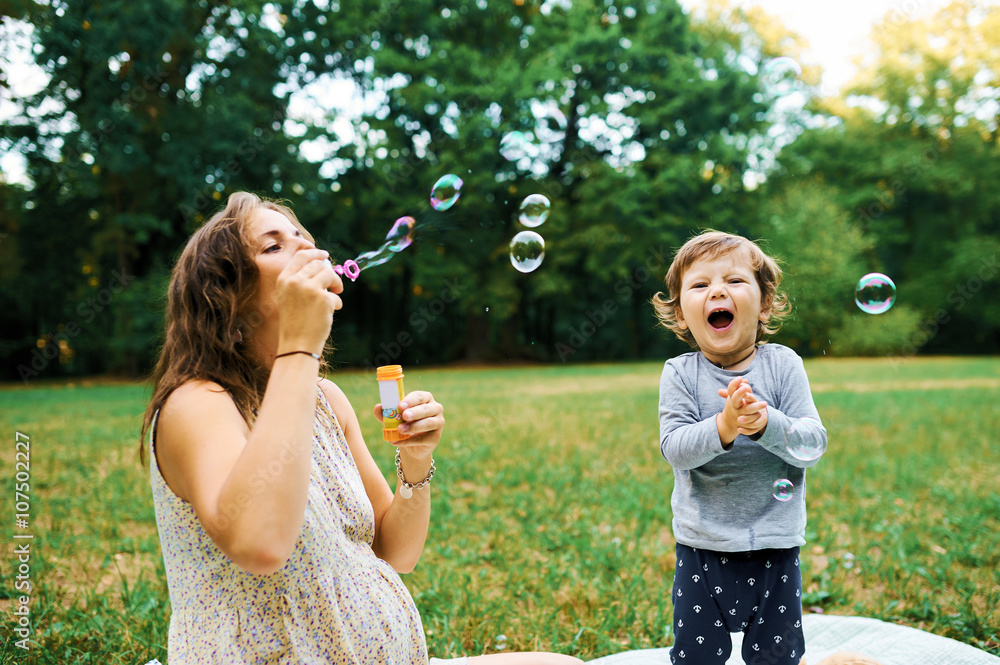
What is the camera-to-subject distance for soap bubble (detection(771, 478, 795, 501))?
1836 mm

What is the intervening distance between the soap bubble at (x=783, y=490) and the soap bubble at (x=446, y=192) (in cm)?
155

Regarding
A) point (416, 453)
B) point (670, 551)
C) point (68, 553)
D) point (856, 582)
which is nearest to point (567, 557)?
point (670, 551)

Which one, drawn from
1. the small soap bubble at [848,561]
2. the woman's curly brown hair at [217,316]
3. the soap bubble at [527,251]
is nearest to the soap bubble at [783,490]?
the woman's curly brown hair at [217,316]

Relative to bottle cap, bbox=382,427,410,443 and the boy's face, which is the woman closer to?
bottle cap, bbox=382,427,410,443

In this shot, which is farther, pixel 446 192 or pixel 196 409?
pixel 446 192

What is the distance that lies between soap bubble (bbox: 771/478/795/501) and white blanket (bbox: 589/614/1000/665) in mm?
770

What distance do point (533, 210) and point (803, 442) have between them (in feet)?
5.76

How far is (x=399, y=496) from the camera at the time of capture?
5.28 feet

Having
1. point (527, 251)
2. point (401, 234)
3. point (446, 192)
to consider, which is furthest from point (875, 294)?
point (401, 234)

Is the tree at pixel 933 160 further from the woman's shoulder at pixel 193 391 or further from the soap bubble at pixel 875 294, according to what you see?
the woman's shoulder at pixel 193 391

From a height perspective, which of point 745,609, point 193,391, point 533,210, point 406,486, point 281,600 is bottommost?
point 745,609

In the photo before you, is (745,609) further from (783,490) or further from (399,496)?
(399,496)

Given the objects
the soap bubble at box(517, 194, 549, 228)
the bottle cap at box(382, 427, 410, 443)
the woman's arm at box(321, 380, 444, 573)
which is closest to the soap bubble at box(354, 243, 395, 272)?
the woman's arm at box(321, 380, 444, 573)

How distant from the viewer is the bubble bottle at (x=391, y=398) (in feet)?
4.66
